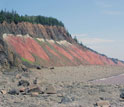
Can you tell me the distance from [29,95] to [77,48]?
6868cm

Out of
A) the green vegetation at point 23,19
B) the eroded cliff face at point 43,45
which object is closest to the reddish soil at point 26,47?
the eroded cliff face at point 43,45

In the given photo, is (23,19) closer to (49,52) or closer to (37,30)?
(37,30)

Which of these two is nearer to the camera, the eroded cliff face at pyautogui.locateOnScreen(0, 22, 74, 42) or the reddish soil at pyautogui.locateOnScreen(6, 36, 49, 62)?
the reddish soil at pyautogui.locateOnScreen(6, 36, 49, 62)

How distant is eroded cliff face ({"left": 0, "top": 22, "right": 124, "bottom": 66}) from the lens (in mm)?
56031

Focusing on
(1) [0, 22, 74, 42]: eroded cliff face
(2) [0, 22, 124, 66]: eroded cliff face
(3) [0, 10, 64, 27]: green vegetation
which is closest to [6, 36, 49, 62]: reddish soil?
(2) [0, 22, 124, 66]: eroded cliff face

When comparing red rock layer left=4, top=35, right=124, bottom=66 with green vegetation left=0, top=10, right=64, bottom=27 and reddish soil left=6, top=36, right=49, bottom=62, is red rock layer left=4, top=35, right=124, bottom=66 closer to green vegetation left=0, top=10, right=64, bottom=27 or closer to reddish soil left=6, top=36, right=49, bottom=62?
reddish soil left=6, top=36, right=49, bottom=62

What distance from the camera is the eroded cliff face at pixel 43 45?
2206 inches

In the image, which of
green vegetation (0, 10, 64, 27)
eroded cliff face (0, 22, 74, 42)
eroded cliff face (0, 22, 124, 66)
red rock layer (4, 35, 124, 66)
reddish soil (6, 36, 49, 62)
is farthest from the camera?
green vegetation (0, 10, 64, 27)

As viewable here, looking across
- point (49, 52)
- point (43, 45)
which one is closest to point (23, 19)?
point (43, 45)

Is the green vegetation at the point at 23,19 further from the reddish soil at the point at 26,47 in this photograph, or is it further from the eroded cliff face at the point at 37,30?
the reddish soil at the point at 26,47

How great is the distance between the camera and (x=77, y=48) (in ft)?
275

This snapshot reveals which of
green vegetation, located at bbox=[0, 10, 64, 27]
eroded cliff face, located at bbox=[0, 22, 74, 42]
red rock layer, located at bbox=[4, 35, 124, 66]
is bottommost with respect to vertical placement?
red rock layer, located at bbox=[4, 35, 124, 66]

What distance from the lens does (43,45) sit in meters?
66.9

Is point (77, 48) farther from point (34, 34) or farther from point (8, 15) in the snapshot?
point (8, 15)
